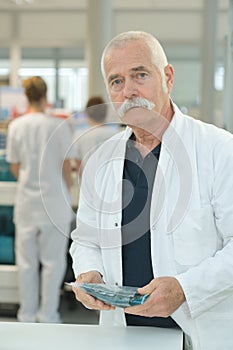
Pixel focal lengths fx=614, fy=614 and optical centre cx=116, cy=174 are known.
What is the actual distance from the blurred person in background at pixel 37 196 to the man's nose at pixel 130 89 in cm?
169

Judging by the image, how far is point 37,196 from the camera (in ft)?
11.1

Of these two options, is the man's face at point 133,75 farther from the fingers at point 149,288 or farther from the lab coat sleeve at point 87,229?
the fingers at point 149,288

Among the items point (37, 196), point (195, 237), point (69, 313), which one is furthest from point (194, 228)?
point (69, 313)

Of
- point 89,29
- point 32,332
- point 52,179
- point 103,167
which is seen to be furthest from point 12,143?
point 89,29

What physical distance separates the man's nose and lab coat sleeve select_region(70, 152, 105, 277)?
27 centimetres

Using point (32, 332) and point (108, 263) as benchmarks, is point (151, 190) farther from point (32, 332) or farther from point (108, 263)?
point (32, 332)

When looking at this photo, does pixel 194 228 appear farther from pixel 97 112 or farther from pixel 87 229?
pixel 97 112

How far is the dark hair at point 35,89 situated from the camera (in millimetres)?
3400

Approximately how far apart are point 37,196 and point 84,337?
6.62 ft

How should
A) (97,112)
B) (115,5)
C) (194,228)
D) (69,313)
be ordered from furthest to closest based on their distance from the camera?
(115,5) < (69,313) < (97,112) < (194,228)

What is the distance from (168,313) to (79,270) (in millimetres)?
293

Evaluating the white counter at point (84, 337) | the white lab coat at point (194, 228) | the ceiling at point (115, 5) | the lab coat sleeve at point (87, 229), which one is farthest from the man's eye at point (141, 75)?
the ceiling at point (115, 5)

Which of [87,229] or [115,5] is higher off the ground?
[115,5]

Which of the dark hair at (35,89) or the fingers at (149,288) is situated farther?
the dark hair at (35,89)
